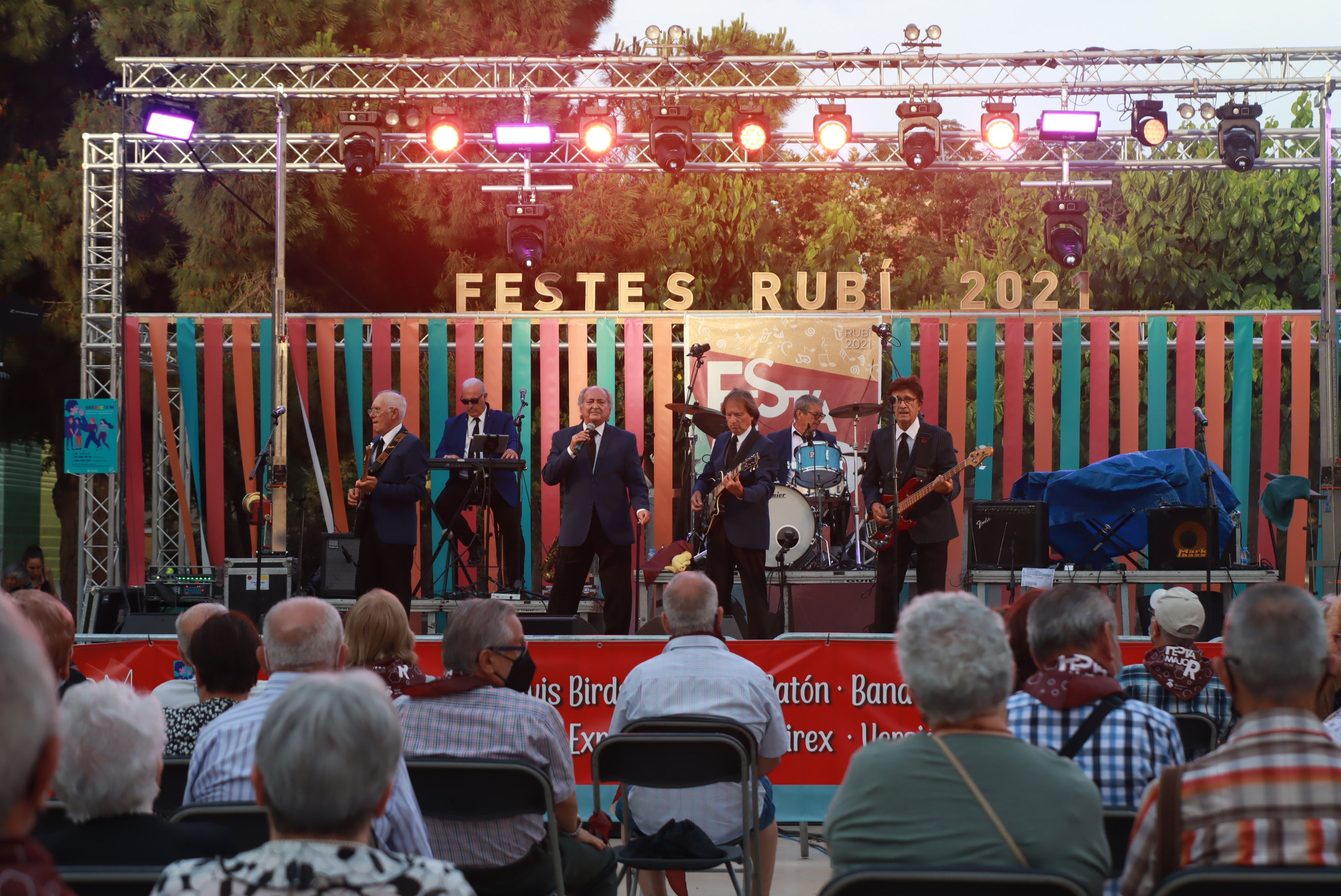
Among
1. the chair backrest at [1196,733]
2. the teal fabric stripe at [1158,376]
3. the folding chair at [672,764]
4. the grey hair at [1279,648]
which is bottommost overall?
the folding chair at [672,764]

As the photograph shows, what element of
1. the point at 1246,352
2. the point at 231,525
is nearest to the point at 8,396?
the point at 231,525

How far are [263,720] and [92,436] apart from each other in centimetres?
893

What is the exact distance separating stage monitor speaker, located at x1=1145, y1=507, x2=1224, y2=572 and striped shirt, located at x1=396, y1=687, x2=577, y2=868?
20.8 ft

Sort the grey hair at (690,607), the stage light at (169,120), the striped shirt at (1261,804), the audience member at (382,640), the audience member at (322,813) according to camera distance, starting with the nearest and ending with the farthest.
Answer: the audience member at (322,813)
the striped shirt at (1261,804)
the audience member at (382,640)
the grey hair at (690,607)
the stage light at (169,120)

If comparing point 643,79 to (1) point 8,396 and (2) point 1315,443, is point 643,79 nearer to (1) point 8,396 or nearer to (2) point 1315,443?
(1) point 8,396

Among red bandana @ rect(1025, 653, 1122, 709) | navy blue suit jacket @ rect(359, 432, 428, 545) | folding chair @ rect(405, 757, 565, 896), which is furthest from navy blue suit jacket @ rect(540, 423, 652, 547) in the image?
red bandana @ rect(1025, 653, 1122, 709)

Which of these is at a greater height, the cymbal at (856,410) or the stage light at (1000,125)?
the stage light at (1000,125)

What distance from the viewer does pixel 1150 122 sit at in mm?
10141

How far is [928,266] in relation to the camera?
22.3 metres

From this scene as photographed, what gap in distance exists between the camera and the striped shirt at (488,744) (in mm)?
3365

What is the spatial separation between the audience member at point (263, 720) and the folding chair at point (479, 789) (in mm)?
78

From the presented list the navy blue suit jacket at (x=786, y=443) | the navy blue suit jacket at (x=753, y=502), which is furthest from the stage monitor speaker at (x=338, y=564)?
the navy blue suit jacket at (x=786, y=443)

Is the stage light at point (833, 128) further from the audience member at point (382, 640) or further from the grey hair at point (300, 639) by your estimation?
the grey hair at point (300, 639)

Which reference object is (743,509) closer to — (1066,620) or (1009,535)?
(1009,535)
